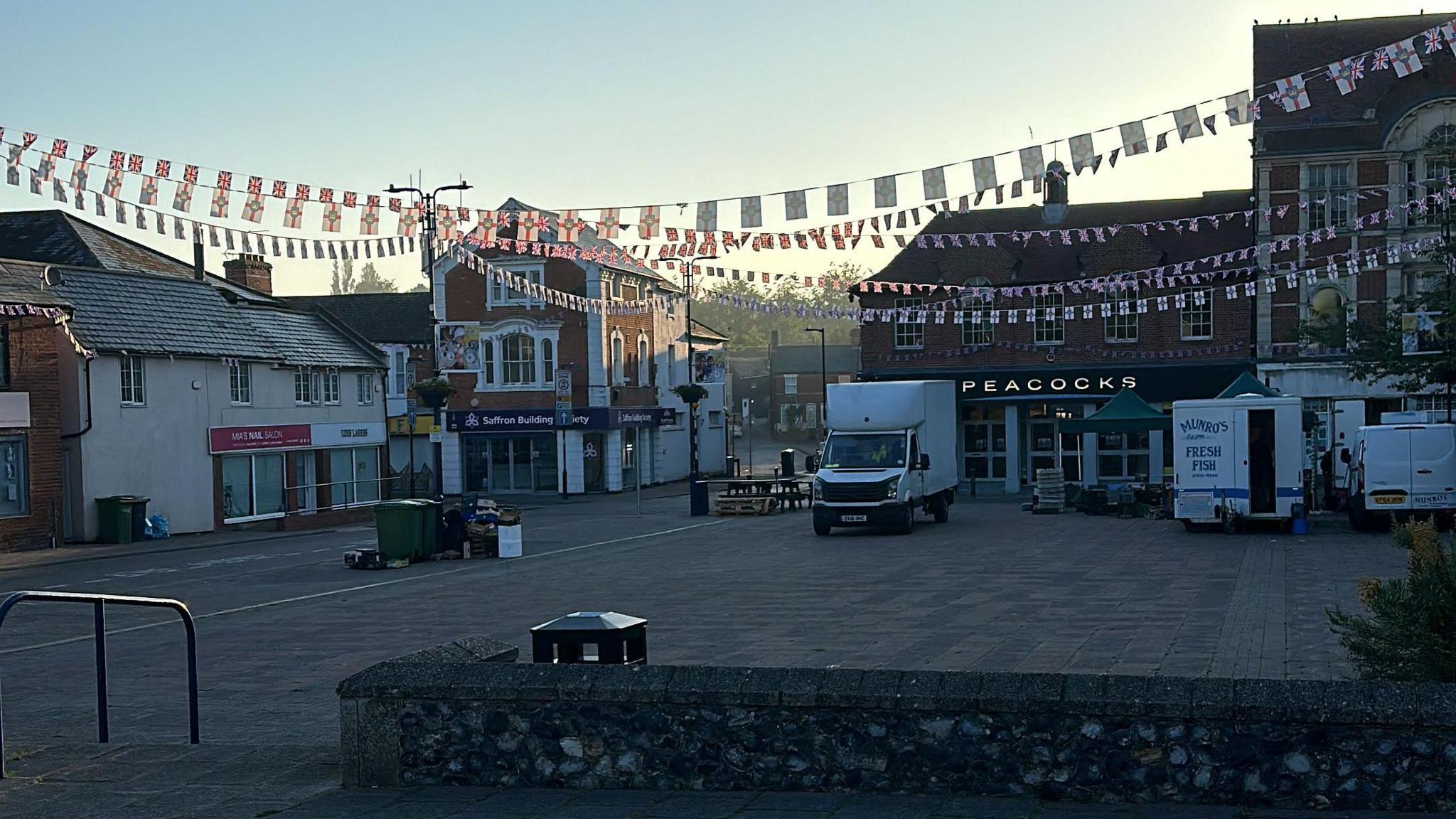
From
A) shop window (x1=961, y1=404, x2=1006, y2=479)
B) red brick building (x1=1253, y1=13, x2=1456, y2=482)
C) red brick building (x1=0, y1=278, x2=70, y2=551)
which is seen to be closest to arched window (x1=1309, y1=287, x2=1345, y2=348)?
red brick building (x1=1253, y1=13, x2=1456, y2=482)

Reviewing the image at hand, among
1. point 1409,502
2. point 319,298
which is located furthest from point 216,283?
point 1409,502

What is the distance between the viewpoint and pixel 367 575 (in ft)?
84.2

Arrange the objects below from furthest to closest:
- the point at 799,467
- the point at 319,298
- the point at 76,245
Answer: the point at 799,467
the point at 319,298
the point at 76,245

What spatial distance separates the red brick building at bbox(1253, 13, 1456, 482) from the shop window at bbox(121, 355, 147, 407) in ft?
109

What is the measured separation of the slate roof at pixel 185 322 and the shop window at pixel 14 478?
3365mm

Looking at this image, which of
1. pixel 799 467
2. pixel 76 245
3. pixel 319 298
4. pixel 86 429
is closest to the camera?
pixel 86 429

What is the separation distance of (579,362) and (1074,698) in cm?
5195

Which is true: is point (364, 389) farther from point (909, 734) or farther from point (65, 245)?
point (909, 734)

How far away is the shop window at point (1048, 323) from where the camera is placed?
50562mm

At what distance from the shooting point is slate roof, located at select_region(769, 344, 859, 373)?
113062 millimetres

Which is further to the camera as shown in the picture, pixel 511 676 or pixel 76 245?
pixel 76 245

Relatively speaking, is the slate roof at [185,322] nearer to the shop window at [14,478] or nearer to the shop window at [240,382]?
the shop window at [240,382]

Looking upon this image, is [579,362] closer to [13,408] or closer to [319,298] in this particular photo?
[319,298]

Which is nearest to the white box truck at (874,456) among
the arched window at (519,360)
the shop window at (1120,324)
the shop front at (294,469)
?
the shop front at (294,469)
